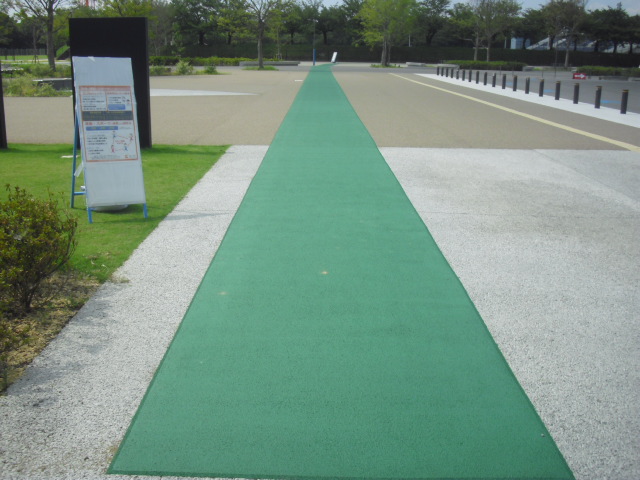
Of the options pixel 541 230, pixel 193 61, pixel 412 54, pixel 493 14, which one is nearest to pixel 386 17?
pixel 493 14

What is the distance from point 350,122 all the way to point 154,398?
13.7 metres

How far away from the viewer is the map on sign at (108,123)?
23.4 ft

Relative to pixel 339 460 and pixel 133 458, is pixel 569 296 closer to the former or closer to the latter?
pixel 339 460

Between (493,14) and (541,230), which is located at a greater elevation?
(493,14)

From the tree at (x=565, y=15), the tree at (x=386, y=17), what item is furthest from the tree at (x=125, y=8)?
the tree at (x=565, y=15)

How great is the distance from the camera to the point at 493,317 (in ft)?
16.0

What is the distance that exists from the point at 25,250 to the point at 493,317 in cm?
335

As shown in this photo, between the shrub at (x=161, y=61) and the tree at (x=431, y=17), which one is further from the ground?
the tree at (x=431, y=17)

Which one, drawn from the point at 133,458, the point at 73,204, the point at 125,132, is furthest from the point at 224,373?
the point at 73,204

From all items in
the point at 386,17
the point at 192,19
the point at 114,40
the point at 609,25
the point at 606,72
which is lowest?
the point at 114,40

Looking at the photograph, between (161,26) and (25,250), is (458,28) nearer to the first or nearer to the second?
(161,26)

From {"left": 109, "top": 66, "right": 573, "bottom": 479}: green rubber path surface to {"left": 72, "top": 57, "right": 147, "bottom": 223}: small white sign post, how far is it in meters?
1.49

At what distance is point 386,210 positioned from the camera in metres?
7.89

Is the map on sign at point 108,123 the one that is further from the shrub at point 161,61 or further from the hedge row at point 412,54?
the hedge row at point 412,54
